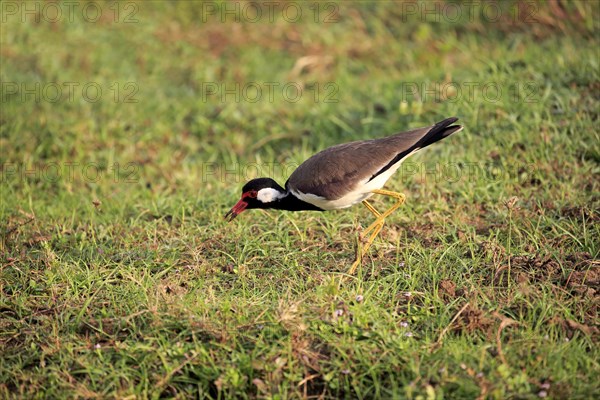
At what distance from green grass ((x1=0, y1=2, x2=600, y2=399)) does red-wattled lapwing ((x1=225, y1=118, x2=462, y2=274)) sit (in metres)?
0.29

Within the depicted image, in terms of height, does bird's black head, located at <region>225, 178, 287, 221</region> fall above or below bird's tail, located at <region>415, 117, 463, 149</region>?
below

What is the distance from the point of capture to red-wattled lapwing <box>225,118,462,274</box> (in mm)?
4465

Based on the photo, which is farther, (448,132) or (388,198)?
(388,198)

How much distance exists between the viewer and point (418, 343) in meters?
3.55

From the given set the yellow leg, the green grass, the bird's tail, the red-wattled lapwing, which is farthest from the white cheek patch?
the bird's tail

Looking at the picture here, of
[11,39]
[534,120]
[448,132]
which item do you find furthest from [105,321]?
[11,39]

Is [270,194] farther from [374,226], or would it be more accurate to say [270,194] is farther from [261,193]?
[374,226]

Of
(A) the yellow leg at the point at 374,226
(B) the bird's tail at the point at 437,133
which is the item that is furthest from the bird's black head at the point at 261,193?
(B) the bird's tail at the point at 437,133

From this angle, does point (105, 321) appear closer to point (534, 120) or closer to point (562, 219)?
point (562, 219)

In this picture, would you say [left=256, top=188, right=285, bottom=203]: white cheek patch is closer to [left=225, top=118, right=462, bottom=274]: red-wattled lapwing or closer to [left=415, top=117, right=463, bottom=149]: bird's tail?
[left=225, top=118, right=462, bottom=274]: red-wattled lapwing

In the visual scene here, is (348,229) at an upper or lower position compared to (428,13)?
lower

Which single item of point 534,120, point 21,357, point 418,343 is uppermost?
point 534,120

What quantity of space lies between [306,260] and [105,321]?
4.31ft

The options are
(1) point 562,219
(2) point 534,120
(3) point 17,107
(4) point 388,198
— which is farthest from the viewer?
(3) point 17,107
